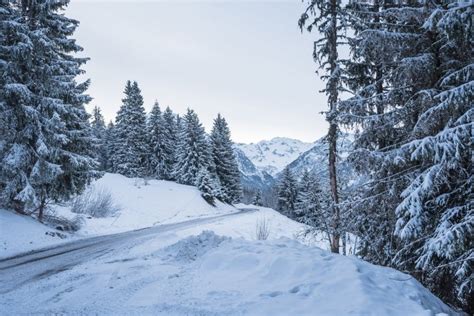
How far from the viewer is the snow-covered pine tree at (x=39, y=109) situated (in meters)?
12.6

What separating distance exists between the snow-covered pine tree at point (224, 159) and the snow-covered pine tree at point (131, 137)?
32.0 ft

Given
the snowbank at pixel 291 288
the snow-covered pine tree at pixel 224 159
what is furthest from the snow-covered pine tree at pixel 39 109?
the snow-covered pine tree at pixel 224 159

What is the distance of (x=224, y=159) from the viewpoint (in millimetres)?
46312

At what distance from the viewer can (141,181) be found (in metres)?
36.9

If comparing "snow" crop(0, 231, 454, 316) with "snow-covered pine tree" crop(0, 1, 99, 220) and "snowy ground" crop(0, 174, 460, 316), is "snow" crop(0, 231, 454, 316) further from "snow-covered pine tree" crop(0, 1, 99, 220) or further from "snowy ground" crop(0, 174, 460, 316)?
"snow-covered pine tree" crop(0, 1, 99, 220)

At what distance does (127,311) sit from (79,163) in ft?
38.2

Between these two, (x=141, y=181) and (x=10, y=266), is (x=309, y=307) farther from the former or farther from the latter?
(x=141, y=181)

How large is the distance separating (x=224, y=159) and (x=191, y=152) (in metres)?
6.57

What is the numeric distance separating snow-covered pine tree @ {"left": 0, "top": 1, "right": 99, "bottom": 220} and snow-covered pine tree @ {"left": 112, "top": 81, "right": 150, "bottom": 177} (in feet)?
84.2

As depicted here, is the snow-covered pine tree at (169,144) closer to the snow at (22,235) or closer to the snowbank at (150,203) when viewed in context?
the snowbank at (150,203)

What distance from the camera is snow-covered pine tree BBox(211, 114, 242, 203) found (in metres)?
45.6

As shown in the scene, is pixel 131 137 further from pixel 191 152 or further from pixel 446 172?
pixel 446 172

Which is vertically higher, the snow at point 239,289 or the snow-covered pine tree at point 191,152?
the snow-covered pine tree at point 191,152

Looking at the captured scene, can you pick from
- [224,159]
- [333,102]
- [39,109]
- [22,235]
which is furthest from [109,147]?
[333,102]
